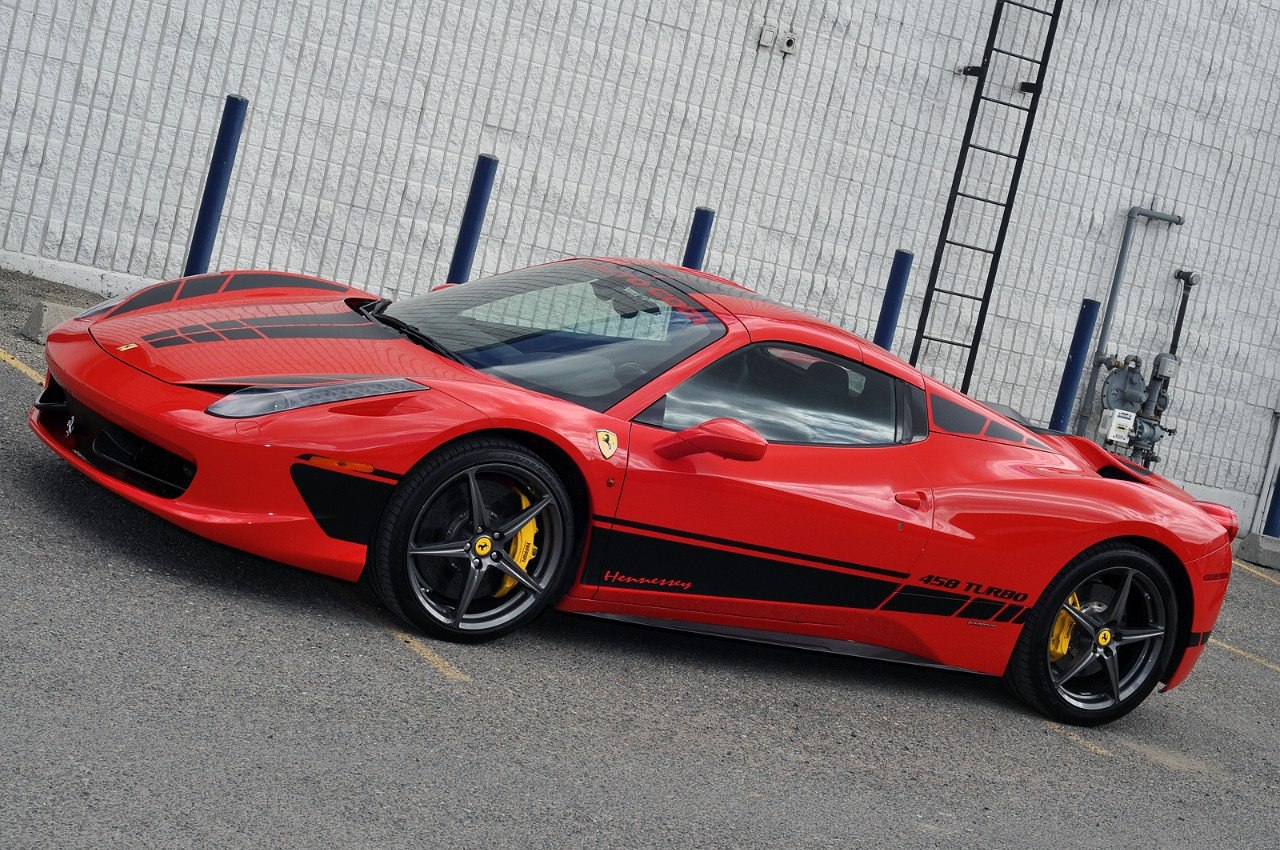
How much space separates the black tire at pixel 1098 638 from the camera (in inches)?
222

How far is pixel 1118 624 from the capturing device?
228 inches

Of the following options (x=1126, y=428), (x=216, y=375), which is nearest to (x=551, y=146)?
(x=1126, y=428)

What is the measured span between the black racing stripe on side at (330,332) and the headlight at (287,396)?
51 centimetres

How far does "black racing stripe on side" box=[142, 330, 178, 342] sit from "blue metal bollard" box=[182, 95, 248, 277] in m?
3.24

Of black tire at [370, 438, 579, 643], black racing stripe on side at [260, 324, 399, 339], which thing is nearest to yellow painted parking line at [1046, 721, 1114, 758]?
black tire at [370, 438, 579, 643]

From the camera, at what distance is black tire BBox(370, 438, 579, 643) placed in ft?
14.7

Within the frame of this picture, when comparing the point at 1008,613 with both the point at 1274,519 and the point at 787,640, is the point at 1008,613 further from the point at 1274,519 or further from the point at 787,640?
the point at 1274,519

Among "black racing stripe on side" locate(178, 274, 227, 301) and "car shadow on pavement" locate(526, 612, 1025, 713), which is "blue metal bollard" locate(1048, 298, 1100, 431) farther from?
"black racing stripe on side" locate(178, 274, 227, 301)

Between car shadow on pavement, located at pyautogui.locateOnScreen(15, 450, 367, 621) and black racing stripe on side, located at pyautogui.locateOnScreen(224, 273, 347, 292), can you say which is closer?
car shadow on pavement, located at pyautogui.locateOnScreen(15, 450, 367, 621)

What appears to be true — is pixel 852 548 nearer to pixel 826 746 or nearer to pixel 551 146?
pixel 826 746

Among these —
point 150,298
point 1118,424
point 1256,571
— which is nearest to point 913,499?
point 150,298

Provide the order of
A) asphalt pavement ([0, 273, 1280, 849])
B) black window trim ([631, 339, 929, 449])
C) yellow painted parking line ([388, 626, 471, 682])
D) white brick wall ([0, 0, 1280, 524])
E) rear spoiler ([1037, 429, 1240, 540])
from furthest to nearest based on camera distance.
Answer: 1. white brick wall ([0, 0, 1280, 524])
2. rear spoiler ([1037, 429, 1240, 540])
3. black window trim ([631, 339, 929, 449])
4. yellow painted parking line ([388, 626, 471, 682])
5. asphalt pavement ([0, 273, 1280, 849])

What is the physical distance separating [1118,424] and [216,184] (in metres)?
7.75

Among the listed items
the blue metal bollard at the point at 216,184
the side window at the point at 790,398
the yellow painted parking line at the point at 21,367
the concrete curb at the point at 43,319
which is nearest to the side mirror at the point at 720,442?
the side window at the point at 790,398
